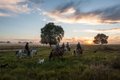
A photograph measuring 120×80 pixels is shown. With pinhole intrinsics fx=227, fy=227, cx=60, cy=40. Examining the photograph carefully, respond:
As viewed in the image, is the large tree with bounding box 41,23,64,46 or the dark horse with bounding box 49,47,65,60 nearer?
the dark horse with bounding box 49,47,65,60

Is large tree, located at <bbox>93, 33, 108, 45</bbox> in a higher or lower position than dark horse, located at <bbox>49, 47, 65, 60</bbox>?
higher

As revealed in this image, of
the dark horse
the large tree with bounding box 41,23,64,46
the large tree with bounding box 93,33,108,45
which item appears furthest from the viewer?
the large tree with bounding box 93,33,108,45

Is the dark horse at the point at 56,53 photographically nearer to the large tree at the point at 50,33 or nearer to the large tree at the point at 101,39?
the large tree at the point at 50,33

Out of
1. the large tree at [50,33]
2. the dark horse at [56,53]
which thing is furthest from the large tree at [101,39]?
the dark horse at [56,53]

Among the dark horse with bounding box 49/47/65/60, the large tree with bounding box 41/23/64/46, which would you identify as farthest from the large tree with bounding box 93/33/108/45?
the dark horse with bounding box 49/47/65/60

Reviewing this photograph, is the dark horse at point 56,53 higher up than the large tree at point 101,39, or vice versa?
the large tree at point 101,39

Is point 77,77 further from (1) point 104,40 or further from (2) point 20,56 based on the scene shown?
(1) point 104,40

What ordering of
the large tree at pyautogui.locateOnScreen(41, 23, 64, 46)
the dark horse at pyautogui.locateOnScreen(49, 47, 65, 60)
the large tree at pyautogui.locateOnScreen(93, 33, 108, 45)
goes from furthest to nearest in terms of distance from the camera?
the large tree at pyautogui.locateOnScreen(93, 33, 108, 45) → the large tree at pyautogui.locateOnScreen(41, 23, 64, 46) → the dark horse at pyautogui.locateOnScreen(49, 47, 65, 60)

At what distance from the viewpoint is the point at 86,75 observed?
1766cm

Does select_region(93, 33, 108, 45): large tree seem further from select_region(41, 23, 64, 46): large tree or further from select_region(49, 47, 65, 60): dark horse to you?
select_region(49, 47, 65, 60): dark horse

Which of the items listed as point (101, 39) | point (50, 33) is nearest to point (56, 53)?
point (50, 33)

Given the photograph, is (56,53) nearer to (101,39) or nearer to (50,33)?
(50,33)

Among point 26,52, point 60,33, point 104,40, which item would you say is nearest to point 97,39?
A: point 104,40

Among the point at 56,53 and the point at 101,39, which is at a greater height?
the point at 101,39
